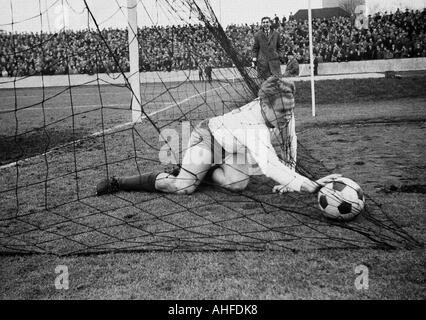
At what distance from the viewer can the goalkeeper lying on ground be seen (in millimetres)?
3086

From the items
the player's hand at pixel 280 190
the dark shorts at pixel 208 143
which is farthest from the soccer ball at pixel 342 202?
the dark shorts at pixel 208 143


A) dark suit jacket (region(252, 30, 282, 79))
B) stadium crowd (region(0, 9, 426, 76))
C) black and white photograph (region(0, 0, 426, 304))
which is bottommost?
black and white photograph (region(0, 0, 426, 304))

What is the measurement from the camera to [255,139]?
282 cm

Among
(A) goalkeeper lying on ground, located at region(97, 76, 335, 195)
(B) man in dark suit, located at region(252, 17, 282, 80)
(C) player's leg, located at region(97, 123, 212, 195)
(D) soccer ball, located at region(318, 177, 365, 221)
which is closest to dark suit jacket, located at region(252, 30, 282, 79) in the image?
(B) man in dark suit, located at region(252, 17, 282, 80)

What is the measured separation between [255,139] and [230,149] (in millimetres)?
545

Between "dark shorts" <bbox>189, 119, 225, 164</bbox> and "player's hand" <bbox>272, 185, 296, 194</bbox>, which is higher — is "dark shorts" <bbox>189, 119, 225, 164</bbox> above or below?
above

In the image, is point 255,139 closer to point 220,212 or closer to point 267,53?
point 220,212

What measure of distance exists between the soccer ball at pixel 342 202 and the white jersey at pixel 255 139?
25cm

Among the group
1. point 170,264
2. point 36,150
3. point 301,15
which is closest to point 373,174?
point 170,264

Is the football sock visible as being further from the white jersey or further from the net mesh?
the white jersey

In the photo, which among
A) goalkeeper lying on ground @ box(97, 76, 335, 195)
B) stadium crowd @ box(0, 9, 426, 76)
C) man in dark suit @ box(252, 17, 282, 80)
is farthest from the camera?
stadium crowd @ box(0, 9, 426, 76)

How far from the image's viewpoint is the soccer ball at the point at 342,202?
2.68 meters

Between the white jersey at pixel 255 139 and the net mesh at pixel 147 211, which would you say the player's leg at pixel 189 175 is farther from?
the white jersey at pixel 255 139

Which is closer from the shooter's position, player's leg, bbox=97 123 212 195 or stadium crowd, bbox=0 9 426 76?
player's leg, bbox=97 123 212 195
